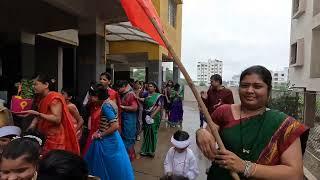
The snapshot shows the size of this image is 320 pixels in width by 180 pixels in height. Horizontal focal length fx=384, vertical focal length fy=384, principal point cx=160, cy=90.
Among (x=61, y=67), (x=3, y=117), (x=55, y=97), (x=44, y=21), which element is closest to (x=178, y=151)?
(x=55, y=97)

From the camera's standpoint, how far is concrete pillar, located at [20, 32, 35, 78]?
1081 centimetres

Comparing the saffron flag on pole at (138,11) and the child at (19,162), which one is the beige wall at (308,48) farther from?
the child at (19,162)

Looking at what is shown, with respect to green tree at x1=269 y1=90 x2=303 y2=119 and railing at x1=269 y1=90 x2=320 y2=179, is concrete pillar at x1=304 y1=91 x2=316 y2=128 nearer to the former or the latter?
railing at x1=269 y1=90 x2=320 y2=179

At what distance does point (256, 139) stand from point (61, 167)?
0.98m

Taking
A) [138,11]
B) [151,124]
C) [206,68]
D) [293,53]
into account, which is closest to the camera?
[138,11]

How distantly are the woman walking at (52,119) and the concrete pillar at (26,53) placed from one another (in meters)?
7.09

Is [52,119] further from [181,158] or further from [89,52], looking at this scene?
[89,52]

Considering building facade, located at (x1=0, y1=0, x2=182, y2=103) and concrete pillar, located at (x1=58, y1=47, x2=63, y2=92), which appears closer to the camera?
building facade, located at (x1=0, y1=0, x2=182, y2=103)

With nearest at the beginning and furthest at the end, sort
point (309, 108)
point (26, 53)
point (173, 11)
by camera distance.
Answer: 1. point (309, 108)
2. point (26, 53)
3. point (173, 11)

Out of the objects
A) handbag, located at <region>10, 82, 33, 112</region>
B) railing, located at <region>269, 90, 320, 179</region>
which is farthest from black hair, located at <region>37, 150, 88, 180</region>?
railing, located at <region>269, 90, 320, 179</region>

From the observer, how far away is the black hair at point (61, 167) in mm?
1856

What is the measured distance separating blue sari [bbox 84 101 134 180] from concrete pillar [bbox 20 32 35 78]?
705 centimetres

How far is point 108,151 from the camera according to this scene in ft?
14.8

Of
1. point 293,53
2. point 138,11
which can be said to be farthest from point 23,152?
point 293,53
